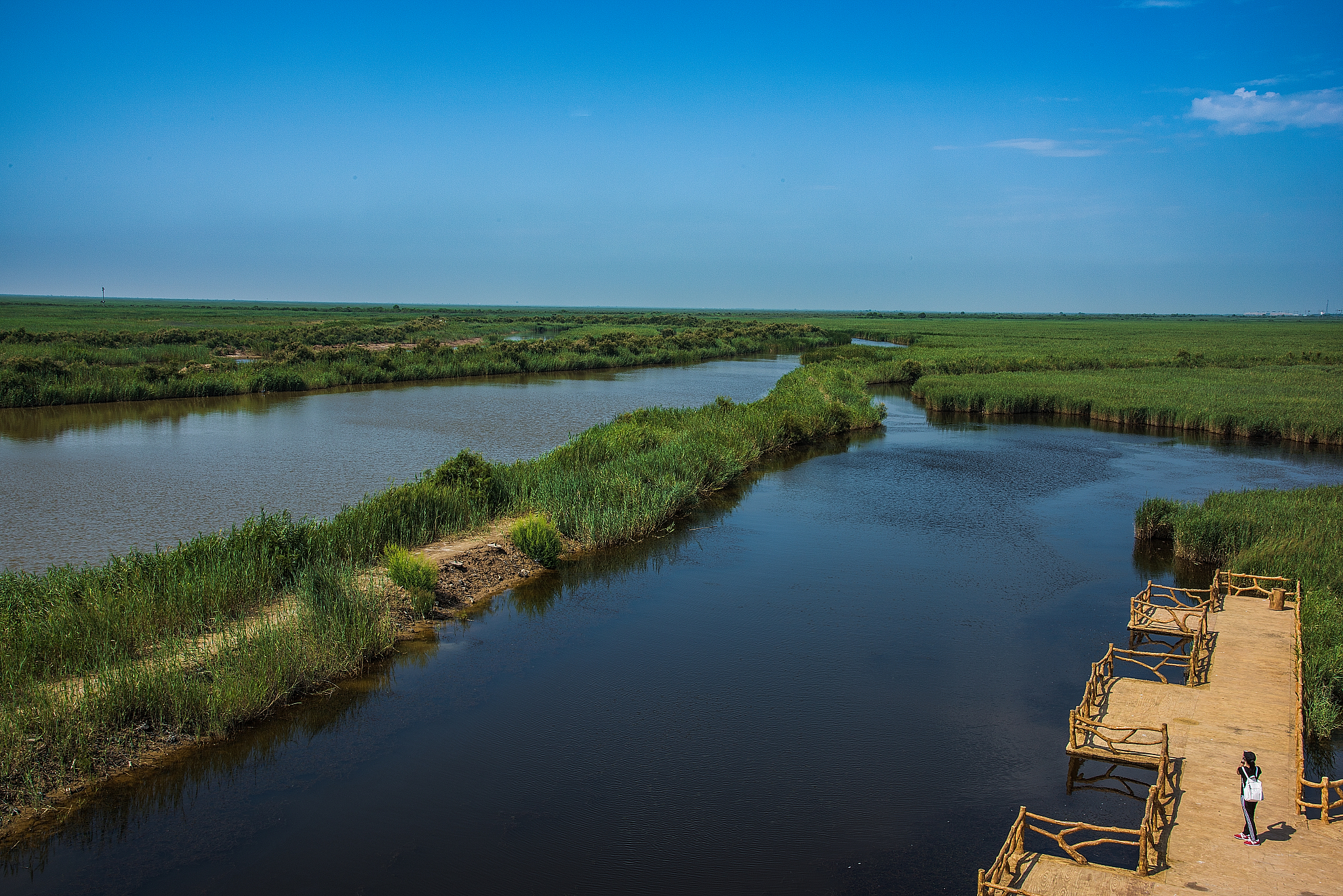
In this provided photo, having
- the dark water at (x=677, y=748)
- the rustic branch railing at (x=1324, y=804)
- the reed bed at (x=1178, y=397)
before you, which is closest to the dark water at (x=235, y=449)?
the dark water at (x=677, y=748)

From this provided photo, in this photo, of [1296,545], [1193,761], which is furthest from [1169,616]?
[1193,761]

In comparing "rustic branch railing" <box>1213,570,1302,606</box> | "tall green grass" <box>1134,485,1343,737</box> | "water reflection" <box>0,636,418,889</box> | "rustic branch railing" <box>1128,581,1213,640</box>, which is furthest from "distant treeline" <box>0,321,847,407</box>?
"rustic branch railing" <box>1213,570,1302,606</box>

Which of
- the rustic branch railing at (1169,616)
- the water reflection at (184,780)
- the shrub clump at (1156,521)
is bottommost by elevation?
the water reflection at (184,780)

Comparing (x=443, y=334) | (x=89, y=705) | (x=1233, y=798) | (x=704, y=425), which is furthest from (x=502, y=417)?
(x=443, y=334)

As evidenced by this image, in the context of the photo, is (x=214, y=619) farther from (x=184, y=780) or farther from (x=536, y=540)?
(x=536, y=540)

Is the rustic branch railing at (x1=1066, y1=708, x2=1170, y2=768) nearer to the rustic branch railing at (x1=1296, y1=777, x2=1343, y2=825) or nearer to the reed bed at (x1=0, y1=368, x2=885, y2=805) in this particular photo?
the rustic branch railing at (x1=1296, y1=777, x2=1343, y2=825)

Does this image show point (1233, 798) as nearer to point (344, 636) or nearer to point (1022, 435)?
point (344, 636)

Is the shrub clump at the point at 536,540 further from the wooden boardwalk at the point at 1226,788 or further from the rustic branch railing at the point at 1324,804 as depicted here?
the rustic branch railing at the point at 1324,804
